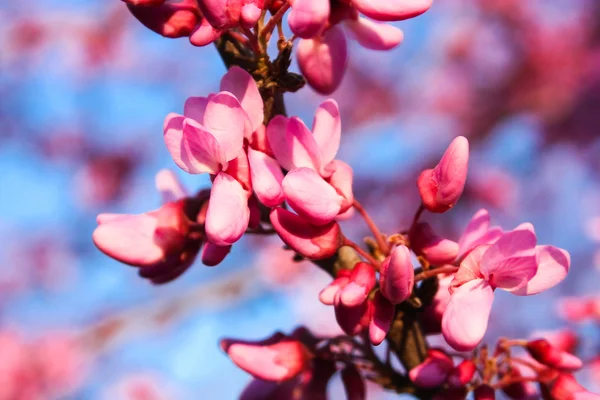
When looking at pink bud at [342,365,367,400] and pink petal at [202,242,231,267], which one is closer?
pink petal at [202,242,231,267]

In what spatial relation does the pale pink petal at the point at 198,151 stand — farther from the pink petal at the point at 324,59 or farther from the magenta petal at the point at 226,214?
the pink petal at the point at 324,59

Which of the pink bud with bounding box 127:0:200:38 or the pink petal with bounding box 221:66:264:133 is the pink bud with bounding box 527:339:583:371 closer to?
the pink petal with bounding box 221:66:264:133

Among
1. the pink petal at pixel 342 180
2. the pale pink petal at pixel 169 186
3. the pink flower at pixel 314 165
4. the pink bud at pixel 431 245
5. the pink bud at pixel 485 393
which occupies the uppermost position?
the pink flower at pixel 314 165

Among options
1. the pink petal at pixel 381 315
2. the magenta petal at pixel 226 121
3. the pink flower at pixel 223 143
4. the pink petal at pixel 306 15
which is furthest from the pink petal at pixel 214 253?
the pink petal at pixel 306 15

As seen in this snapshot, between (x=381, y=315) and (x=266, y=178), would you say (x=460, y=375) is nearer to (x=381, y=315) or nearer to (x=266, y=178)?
(x=381, y=315)

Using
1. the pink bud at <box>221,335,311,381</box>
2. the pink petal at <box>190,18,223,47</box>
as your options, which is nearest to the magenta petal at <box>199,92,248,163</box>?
the pink petal at <box>190,18,223,47</box>
